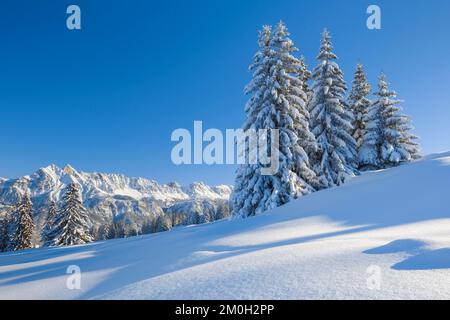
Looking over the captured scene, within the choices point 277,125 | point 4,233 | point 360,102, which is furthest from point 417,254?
point 4,233

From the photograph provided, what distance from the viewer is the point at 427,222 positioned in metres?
6.87

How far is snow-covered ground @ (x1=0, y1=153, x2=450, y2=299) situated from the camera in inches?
122

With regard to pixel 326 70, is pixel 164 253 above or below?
below

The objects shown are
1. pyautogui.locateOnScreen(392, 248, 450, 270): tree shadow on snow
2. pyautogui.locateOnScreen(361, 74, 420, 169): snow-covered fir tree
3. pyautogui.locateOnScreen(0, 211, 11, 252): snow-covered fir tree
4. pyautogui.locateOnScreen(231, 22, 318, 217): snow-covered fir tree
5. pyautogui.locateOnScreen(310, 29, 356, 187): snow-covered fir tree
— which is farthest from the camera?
pyautogui.locateOnScreen(0, 211, 11, 252): snow-covered fir tree

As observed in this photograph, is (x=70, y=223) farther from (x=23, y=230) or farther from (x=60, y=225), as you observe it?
(x=23, y=230)

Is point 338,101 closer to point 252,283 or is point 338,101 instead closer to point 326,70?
point 326,70

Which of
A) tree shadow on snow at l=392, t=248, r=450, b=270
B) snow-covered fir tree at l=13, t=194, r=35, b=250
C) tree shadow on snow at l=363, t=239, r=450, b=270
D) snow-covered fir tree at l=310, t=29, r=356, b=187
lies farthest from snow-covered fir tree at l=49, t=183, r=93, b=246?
tree shadow on snow at l=392, t=248, r=450, b=270

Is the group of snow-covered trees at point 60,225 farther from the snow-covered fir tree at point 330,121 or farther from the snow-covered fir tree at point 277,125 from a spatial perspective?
the snow-covered fir tree at point 330,121

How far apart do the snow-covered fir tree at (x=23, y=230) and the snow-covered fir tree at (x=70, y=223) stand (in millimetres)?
5219

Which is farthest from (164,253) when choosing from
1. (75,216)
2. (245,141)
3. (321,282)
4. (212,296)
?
(75,216)

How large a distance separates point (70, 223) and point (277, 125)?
90.1 ft

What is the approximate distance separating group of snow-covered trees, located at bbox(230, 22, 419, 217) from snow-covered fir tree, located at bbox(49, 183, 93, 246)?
913 inches

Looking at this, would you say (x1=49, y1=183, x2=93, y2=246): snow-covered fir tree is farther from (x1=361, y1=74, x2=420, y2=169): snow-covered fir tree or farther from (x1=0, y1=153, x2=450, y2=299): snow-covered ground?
(x1=361, y1=74, x2=420, y2=169): snow-covered fir tree
